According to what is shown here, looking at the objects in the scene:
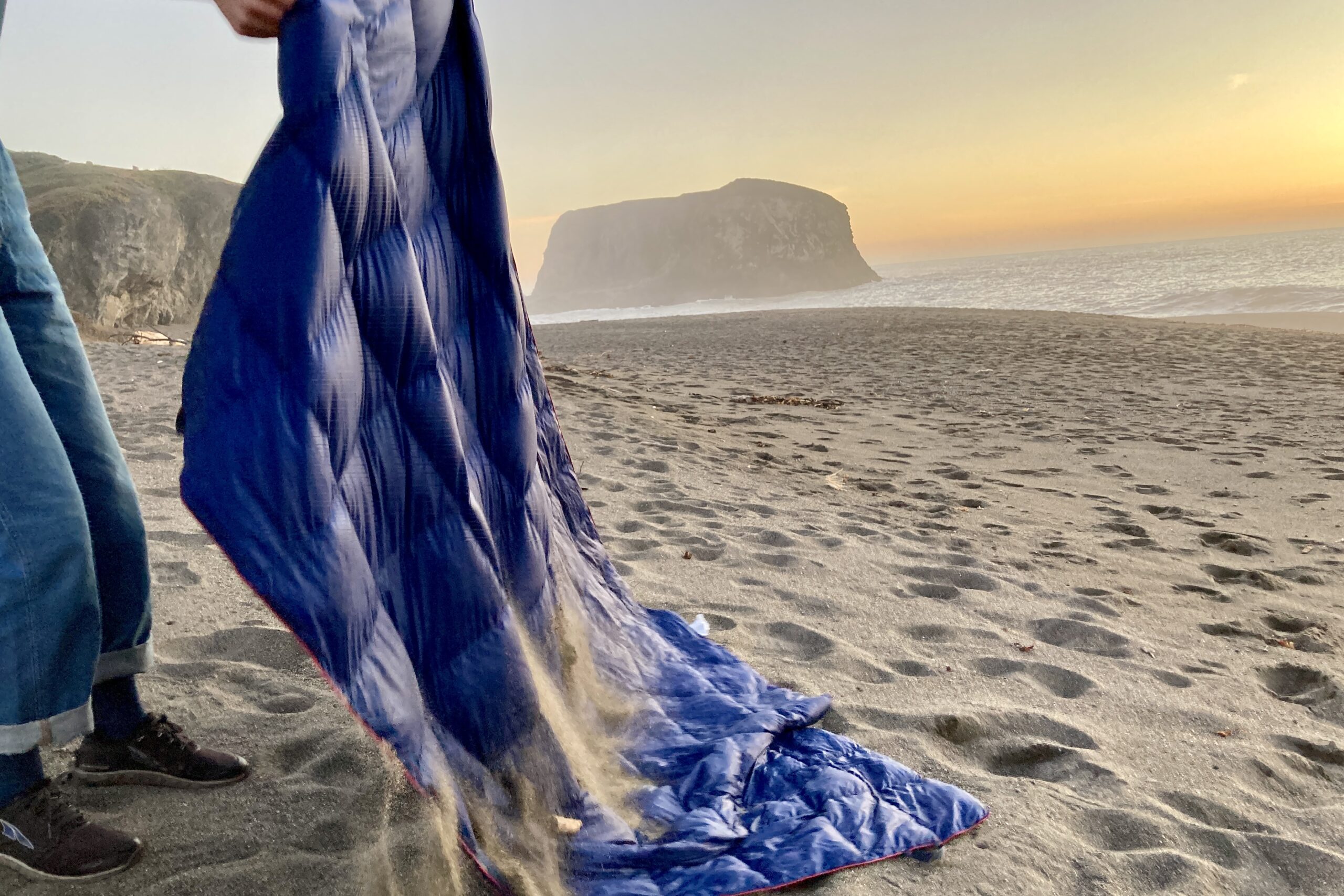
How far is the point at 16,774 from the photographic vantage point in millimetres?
1489

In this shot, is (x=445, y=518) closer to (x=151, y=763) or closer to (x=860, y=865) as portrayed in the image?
(x=151, y=763)

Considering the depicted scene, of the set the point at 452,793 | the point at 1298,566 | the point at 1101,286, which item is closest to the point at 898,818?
the point at 452,793

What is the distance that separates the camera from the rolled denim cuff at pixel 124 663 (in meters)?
1.68

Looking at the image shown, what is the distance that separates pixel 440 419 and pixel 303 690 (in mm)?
1175

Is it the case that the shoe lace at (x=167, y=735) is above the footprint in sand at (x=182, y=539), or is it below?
below

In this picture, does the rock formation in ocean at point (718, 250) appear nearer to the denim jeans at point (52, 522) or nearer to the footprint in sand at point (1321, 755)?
the footprint in sand at point (1321, 755)

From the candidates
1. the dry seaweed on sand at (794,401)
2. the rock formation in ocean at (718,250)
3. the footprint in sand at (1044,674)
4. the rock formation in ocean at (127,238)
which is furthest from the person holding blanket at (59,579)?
the rock formation in ocean at (718,250)

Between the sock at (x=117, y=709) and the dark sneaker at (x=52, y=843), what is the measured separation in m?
0.25

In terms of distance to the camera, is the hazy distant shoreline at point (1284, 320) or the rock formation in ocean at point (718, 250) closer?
the hazy distant shoreline at point (1284, 320)

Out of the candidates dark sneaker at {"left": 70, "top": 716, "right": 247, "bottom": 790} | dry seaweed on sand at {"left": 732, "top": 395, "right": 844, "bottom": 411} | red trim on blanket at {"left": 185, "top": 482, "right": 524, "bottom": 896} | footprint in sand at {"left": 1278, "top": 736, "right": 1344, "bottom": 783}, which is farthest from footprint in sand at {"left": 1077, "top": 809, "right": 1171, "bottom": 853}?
dry seaweed on sand at {"left": 732, "top": 395, "right": 844, "bottom": 411}

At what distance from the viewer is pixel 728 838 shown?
170cm

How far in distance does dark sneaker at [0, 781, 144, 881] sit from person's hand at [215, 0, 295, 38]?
1.39 metres

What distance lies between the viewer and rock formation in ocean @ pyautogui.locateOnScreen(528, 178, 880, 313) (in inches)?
4277

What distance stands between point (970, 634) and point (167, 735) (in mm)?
2426
